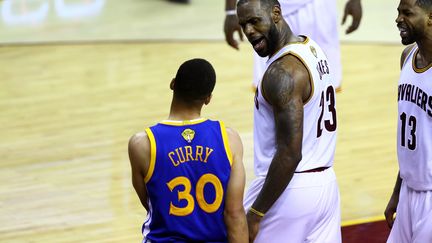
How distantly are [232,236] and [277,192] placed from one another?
34cm

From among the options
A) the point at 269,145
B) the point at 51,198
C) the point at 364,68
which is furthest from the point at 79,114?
the point at 269,145

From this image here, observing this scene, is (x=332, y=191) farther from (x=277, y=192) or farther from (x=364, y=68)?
(x=364, y=68)

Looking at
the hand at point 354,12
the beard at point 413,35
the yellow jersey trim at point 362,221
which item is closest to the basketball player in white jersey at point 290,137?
the beard at point 413,35

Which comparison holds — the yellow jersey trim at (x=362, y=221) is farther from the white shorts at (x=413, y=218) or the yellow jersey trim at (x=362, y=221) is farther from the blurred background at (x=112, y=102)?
the white shorts at (x=413, y=218)

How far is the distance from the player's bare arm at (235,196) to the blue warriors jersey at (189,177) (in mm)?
25

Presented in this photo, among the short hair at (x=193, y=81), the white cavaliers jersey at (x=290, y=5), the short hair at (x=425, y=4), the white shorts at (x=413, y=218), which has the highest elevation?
the short hair at (x=425, y=4)

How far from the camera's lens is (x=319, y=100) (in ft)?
14.4

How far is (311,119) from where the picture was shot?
436 centimetres

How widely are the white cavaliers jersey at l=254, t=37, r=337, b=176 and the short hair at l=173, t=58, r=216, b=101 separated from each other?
0.45m

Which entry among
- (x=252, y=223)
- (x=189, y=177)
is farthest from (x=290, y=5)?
(x=189, y=177)

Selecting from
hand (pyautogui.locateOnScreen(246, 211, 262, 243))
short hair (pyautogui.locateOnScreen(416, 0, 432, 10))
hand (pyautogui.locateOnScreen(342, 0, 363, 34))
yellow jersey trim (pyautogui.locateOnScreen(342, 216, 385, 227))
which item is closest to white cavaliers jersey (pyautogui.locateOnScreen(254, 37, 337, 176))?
hand (pyautogui.locateOnScreen(246, 211, 262, 243))

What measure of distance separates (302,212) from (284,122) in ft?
1.52

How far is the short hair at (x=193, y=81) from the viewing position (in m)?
3.96

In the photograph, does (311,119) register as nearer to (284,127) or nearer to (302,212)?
(284,127)
